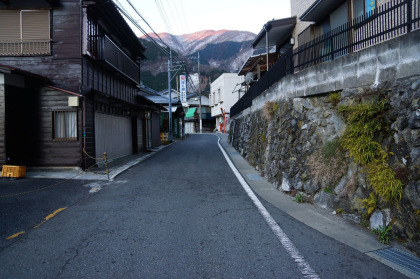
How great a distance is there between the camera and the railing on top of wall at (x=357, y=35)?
5129 millimetres

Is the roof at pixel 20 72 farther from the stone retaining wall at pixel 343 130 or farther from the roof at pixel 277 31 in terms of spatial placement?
the roof at pixel 277 31

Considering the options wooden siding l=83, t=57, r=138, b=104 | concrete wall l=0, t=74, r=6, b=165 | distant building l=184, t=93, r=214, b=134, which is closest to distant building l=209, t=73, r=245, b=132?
distant building l=184, t=93, r=214, b=134

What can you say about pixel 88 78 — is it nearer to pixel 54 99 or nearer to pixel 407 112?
pixel 54 99

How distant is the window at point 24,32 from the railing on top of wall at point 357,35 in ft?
32.5

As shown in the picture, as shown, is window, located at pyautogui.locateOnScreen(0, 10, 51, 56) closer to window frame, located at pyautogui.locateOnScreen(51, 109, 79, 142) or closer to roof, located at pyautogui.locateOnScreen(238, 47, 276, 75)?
window frame, located at pyautogui.locateOnScreen(51, 109, 79, 142)

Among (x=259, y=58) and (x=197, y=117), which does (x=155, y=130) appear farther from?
(x=197, y=117)

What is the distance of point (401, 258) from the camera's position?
361cm

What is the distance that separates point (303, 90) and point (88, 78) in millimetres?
9099

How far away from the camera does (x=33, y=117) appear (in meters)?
11.0

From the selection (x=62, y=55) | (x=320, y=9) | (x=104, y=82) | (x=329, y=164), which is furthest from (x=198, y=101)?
(x=329, y=164)

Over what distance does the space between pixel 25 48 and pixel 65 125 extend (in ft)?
12.1

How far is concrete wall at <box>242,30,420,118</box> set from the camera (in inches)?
183

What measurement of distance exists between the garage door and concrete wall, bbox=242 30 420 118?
919 centimetres

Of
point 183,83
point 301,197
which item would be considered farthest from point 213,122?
point 301,197
